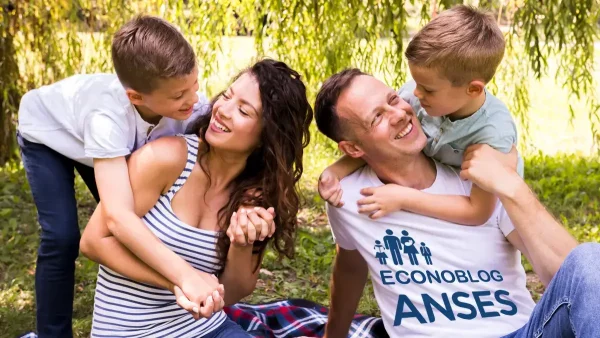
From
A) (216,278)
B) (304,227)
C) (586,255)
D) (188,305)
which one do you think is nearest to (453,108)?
(586,255)

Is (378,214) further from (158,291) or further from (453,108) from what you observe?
(158,291)

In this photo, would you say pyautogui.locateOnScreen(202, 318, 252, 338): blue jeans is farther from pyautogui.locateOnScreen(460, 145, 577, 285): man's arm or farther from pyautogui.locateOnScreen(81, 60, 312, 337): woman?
pyautogui.locateOnScreen(460, 145, 577, 285): man's arm

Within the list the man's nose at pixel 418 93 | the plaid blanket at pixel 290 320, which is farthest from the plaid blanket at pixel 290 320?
the man's nose at pixel 418 93

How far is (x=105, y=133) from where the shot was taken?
8.27 feet

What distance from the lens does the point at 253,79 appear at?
2523 mm

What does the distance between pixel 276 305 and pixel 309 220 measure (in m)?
1.72

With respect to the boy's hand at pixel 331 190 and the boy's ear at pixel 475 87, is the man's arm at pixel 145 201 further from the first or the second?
the boy's ear at pixel 475 87

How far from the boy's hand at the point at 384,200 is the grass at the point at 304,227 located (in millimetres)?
934

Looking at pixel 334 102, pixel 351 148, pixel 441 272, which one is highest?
pixel 334 102

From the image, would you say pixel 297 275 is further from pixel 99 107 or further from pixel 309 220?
pixel 99 107

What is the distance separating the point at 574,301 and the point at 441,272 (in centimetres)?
52

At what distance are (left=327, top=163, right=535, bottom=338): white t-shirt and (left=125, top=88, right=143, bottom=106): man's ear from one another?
2.25ft

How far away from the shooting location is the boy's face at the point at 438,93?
8.15ft

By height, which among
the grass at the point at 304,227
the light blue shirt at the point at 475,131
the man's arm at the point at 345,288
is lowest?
the grass at the point at 304,227
